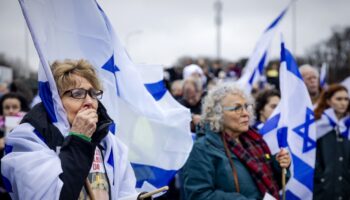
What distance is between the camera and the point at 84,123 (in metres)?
2.70

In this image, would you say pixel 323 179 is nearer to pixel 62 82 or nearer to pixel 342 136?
pixel 342 136

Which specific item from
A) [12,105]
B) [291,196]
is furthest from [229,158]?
[12,105]

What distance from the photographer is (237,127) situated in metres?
4.27

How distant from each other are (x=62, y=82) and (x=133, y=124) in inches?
45.3

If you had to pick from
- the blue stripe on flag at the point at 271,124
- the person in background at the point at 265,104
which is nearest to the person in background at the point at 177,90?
the person in background at the point at 265,104

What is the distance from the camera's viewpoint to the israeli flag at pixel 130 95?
3.47 meters

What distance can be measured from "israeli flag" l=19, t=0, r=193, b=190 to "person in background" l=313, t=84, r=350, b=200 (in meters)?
2.20

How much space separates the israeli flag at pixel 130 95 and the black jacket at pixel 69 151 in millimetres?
678

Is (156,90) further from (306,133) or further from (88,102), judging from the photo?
(306,133)

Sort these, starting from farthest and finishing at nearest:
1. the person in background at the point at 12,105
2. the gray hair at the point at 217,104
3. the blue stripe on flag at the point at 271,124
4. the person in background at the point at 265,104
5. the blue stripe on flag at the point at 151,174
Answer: the person in background at the point at 265,104, the person in background at the point at 12,105, the blue stripe on flag at the point at 271,124, the gray hair at the point at 217,104, the blue stripe on flag at the point at 151,174

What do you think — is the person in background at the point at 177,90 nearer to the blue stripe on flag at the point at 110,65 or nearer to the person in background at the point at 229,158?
the person in background at the point at 229,158

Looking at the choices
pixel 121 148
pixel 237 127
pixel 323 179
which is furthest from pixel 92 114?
pixel 323 179

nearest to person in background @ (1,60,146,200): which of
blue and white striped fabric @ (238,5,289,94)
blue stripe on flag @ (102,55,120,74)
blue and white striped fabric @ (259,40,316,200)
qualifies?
blue stripe on flag @ (102,55,120,74)

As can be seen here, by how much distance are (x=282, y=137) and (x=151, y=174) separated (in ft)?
4.56
